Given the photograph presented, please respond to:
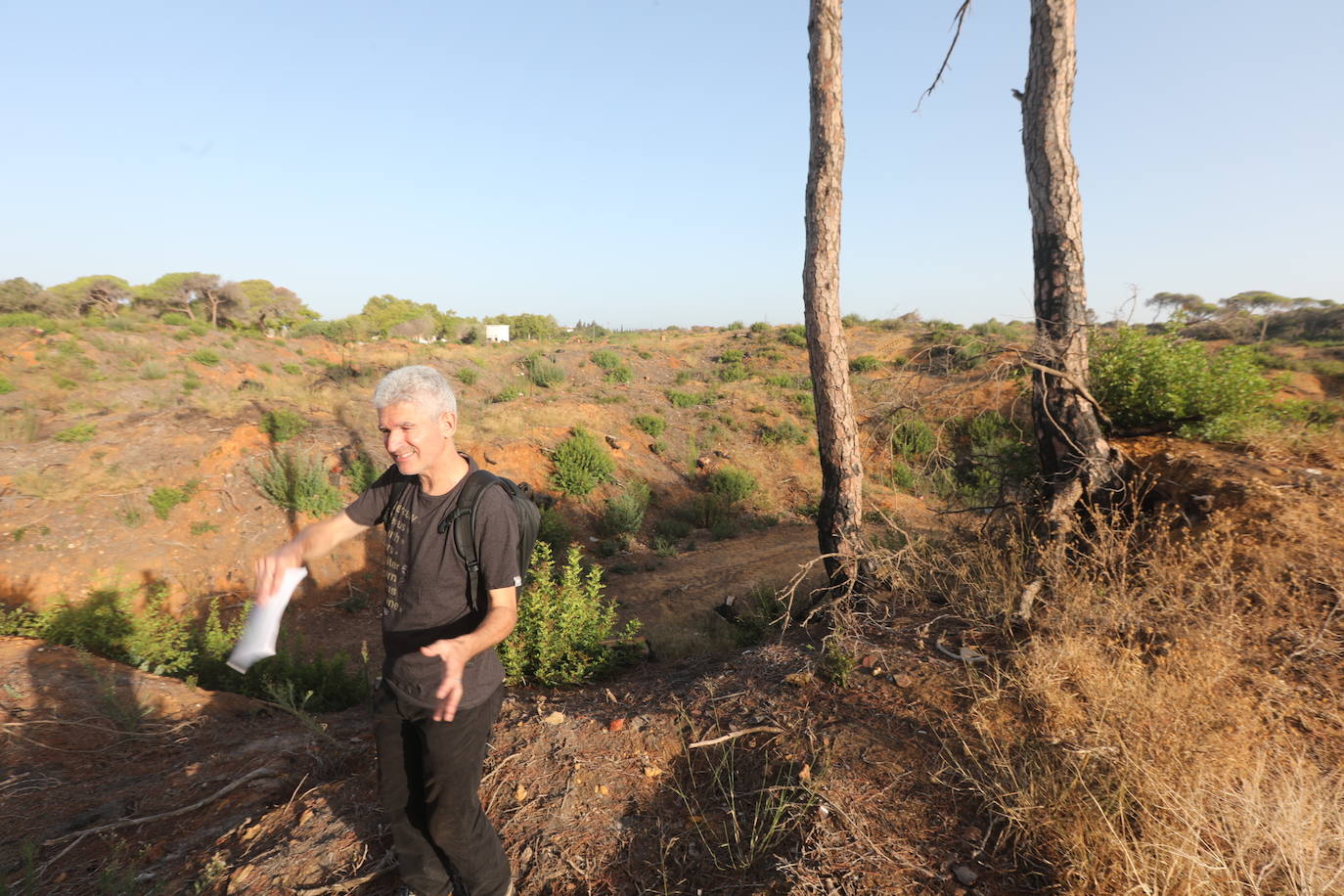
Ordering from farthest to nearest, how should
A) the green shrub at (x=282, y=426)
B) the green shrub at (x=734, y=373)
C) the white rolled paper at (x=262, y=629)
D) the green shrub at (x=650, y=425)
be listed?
the green shrub at (x=734, y=373), the green shrub at (x=650, y=425), the green shrub at (x=282, y=426), the white rolled paper at (x=262, y=629)

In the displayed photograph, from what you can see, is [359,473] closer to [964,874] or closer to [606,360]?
[964,874]

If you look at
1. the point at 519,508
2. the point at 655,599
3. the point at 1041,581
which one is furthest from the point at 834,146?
the point at 655,599

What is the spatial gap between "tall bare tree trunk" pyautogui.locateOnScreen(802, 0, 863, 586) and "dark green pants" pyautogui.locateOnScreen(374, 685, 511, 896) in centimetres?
347

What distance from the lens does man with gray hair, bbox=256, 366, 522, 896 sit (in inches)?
74.1

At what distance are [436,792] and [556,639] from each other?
2.35 meters

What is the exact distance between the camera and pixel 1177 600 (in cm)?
320

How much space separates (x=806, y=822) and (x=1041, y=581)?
2514 millimetres

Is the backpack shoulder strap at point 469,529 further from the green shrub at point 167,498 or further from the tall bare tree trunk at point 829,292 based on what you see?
the green shrub at point 167,498

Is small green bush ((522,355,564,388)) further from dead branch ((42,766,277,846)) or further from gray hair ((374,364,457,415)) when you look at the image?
gray hair ((374,364,457,415))

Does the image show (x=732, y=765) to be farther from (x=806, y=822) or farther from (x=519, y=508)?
(x=519, y=508)

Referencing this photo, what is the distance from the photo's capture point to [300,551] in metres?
2.06

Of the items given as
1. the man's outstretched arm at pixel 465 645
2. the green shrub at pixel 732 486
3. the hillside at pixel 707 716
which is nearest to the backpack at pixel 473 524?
the man's outstretched arm at pixel 465 645

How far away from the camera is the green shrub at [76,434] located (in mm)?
9414

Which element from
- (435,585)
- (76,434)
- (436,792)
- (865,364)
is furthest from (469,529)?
(865,364)
